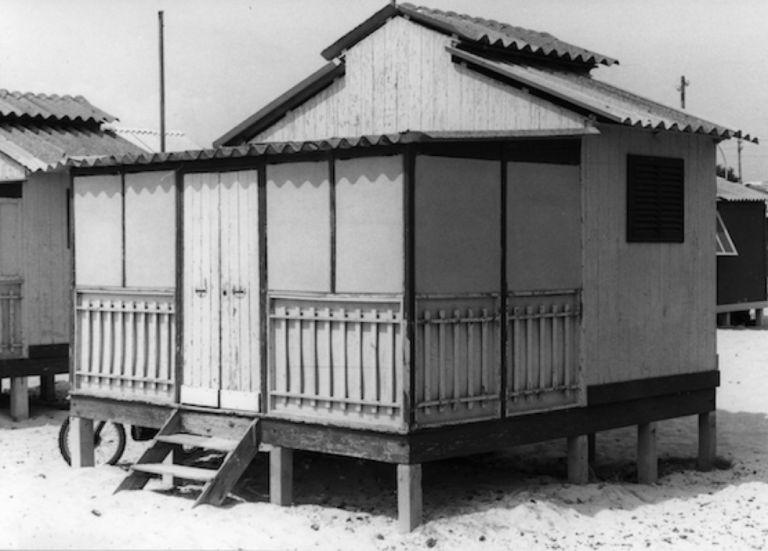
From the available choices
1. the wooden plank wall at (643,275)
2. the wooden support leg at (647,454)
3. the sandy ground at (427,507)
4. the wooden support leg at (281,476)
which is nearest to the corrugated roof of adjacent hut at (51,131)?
the sandy ground at (427,507)

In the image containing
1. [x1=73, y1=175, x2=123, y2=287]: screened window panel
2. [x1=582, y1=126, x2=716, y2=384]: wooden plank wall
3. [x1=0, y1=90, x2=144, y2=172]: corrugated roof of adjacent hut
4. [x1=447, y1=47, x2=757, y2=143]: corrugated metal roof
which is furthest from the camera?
[x1=0, y1=90, x2=144, y2=172]: corrugated roof of adjacent hut

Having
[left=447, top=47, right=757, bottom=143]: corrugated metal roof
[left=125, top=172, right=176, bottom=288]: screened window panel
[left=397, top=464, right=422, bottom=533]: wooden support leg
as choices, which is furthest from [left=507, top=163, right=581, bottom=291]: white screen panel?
[left=125, top=172, right=176, bottom=288]: screened window panel

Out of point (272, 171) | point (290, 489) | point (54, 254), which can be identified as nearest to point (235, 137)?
point (54, 254)

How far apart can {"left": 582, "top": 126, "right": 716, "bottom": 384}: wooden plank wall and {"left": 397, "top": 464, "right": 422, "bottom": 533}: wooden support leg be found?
2.35 metres

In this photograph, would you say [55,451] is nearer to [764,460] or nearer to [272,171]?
[272,171]

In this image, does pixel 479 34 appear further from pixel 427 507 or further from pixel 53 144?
pixel 53 144

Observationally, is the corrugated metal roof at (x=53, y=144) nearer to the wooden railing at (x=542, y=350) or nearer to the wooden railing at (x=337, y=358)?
the wooden railing at (x=337, y=358)

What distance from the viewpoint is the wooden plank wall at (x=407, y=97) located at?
→ 11891 mm

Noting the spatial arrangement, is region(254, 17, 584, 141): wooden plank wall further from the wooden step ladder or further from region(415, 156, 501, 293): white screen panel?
the wooden step ladder

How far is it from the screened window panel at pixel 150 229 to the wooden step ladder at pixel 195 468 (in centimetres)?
142

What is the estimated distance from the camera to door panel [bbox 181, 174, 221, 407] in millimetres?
10430

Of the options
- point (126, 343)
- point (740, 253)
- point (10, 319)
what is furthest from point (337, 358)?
point (740, 253)

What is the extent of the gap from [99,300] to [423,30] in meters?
4.83

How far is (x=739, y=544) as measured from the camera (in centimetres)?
941
